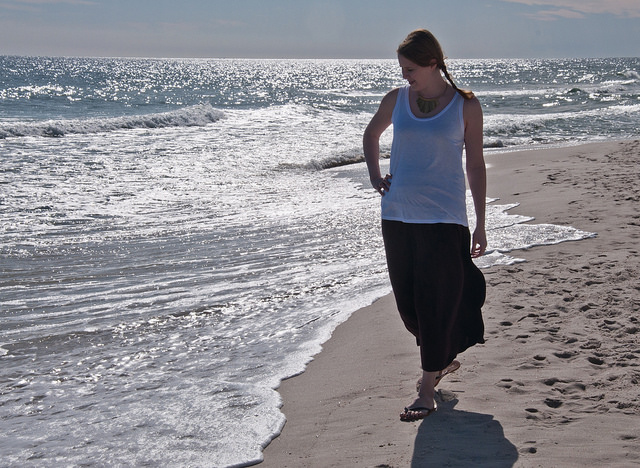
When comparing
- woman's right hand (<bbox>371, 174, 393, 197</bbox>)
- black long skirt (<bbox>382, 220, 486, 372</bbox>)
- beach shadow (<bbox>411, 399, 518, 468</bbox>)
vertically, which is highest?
woman's right hand (<bbox>371, 174, 393, 197</bbox>)

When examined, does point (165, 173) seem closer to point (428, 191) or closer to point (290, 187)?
point (290, 187)

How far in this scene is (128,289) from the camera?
5312mm

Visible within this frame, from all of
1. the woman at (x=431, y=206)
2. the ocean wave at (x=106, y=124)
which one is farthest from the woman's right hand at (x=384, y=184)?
the ocean wave at (x=106, y=124)

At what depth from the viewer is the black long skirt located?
108 inches

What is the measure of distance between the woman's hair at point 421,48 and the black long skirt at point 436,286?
638 millimetres

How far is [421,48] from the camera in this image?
2.62m

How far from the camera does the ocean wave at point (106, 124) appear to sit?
768 inches

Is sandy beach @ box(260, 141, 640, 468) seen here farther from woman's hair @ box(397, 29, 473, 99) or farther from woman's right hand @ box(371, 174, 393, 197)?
woman's hair @ box(397, 29, 473, 99)

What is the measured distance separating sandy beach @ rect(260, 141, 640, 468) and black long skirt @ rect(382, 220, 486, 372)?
0.30 meters

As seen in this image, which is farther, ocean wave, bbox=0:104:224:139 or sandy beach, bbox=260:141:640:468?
ocean wave, bbox=0:104:224:139

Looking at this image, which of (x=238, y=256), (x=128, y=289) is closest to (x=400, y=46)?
(x=128, y=289)

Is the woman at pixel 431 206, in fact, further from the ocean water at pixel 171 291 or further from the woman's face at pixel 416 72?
the ocean water at pixel 171 291

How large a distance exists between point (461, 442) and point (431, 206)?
38.0 inches

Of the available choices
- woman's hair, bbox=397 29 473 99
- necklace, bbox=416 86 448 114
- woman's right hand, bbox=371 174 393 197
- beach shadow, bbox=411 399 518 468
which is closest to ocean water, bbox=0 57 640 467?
beach shadow, bbox=411 399 518 468
